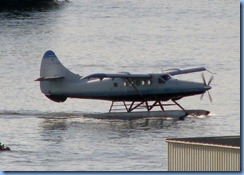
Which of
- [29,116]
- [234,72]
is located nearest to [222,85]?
[234,72]

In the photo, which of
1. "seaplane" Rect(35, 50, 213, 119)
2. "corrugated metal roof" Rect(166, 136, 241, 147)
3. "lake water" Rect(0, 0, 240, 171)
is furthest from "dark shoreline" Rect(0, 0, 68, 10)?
"corrugated metal roof" Rect(166, 136, 241, 147)

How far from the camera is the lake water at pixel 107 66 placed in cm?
5603

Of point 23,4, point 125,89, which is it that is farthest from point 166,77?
point 23,4

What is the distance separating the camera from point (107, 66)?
9188cm

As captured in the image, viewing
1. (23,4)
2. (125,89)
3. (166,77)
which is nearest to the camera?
(166,77)

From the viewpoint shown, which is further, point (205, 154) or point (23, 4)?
point (23, 4)

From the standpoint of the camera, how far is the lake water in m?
56.0

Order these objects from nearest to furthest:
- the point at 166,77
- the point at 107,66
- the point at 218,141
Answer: the point at 218,141
the point at 166,77
the point at 107,66

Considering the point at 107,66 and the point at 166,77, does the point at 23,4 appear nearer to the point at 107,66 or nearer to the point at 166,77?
the point at 107,66

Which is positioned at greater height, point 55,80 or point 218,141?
point 55,80

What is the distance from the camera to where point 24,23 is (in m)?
122

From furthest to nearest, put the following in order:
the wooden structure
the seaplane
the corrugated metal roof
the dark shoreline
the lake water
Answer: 1. the dark shoreline
2. the seaplane
3. the lake water
4. the corrugated metal roof
5. the wooden structure

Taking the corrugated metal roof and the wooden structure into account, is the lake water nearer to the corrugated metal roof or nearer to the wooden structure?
the corrugated metal roof

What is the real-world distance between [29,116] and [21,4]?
70.4 m
